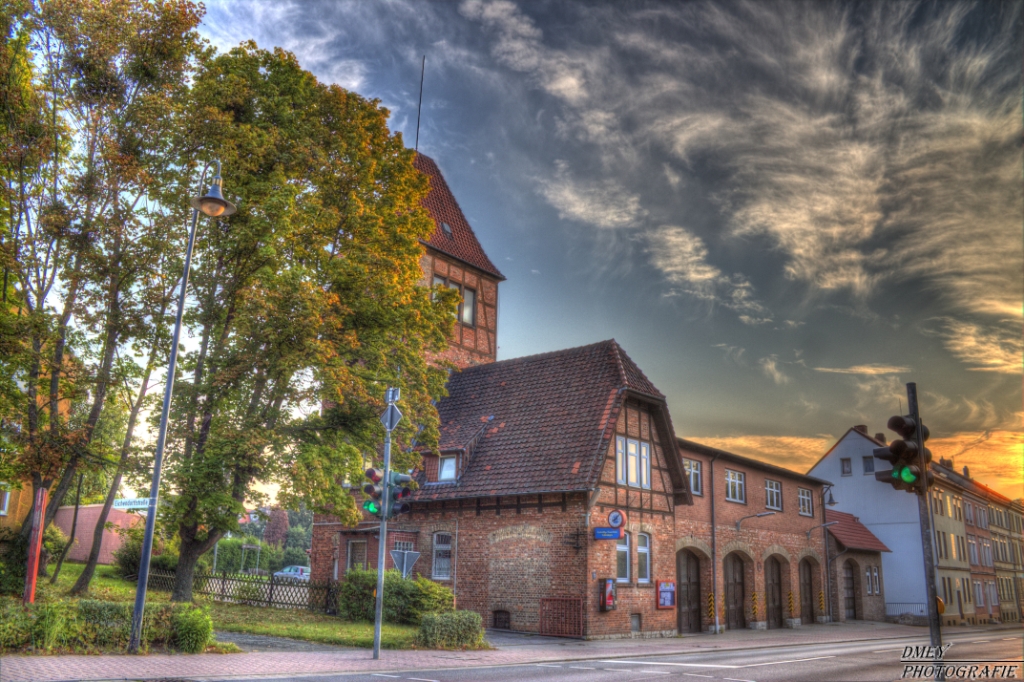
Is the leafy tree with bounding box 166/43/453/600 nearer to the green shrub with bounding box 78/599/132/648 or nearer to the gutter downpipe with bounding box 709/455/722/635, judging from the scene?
the green shrub with bounding box 78/599/132/648

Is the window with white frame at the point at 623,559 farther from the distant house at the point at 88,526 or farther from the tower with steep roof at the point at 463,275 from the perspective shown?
the distant house at the point at 88,526

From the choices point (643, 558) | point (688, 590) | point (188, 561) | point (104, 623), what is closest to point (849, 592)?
point (688, 590)

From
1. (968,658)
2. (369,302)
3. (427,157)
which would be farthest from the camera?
(427,157)

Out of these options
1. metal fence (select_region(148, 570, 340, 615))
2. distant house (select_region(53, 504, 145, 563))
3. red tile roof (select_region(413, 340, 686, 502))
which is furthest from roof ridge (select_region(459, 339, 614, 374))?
distant house (select_region(53, 504, 145, 563))

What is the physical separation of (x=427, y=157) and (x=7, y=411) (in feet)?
82.9

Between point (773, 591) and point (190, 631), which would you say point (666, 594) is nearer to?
point (773, 591)

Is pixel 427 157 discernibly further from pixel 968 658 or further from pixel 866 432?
pixel 866 432

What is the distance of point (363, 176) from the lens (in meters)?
21.0

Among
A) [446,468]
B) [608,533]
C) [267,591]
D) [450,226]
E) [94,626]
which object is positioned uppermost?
[450,226]

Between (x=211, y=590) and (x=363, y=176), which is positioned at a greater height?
(x=363, y=176)

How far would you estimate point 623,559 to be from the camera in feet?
79.5

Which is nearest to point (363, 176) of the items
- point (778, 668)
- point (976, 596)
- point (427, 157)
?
point (778, 668)

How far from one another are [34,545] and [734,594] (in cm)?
2525

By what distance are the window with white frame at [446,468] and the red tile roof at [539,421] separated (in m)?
0.36
